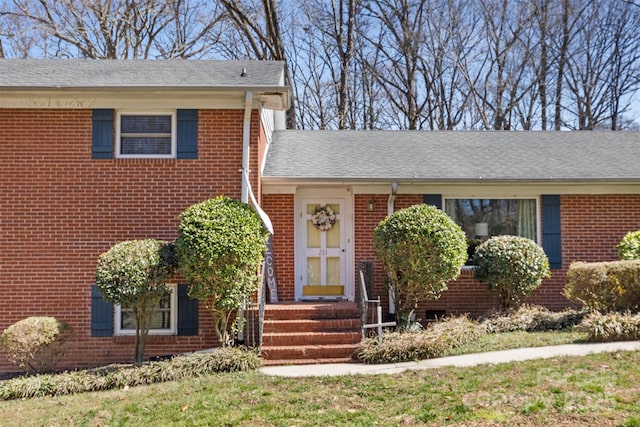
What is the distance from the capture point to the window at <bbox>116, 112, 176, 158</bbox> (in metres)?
9.30

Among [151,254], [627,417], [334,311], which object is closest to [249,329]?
[334,311]

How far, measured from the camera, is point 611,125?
25688 millimetres

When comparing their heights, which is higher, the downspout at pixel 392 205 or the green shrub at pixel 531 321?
the downspout at pixel 392 205

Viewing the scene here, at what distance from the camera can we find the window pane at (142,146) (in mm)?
9305

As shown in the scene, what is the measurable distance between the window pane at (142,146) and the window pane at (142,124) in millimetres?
133

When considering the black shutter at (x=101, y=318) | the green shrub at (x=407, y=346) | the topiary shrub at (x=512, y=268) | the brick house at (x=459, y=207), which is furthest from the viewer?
the brick house at (x=459, y=207)

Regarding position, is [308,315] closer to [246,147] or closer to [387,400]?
[246,147]

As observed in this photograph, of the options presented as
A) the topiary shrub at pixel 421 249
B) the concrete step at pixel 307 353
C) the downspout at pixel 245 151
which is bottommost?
the concrete step at pixel 307 353

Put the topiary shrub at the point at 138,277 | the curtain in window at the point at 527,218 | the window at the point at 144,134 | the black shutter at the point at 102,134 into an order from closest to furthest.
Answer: the topiary shrub at the point at 138,277, the black shutter at the point at 102,134, the window at the point at 144,134, the curtain in window at the point at 527,218

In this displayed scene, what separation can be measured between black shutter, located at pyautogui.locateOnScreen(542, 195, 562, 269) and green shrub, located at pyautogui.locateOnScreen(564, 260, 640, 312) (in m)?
1.40

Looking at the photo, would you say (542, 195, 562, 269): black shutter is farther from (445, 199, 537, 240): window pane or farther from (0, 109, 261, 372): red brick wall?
(0, 109, 261, 372): red brick wall

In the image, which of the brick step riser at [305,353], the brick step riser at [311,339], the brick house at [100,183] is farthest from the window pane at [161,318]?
the brick step riser at [305,353]

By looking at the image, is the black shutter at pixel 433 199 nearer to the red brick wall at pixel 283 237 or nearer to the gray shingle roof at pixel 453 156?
the gray shingle roof at pixel 453 156

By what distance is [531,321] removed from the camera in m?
9.45
